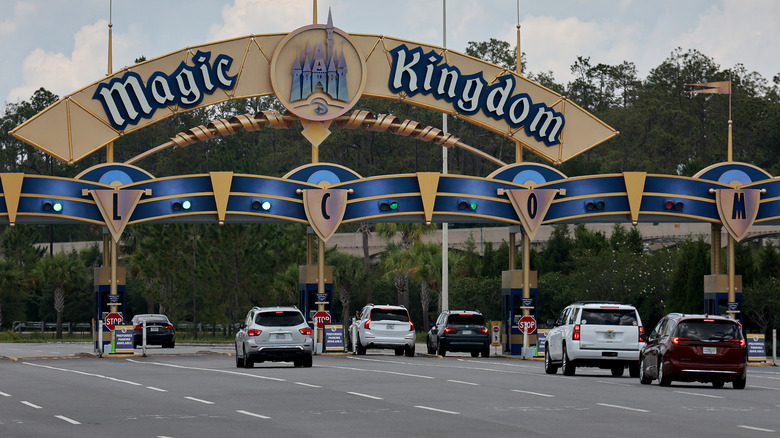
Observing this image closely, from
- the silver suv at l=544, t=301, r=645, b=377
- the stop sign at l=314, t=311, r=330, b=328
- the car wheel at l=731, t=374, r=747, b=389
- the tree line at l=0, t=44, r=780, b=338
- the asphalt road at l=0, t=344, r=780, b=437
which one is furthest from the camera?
the tree line at l=0, t=44, r=780, b=338

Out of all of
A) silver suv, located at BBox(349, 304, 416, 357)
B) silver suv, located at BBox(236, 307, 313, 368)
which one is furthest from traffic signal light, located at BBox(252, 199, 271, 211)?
silver suv, located at BBox(236, 307, 313, 368)

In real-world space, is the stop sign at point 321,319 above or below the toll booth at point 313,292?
below

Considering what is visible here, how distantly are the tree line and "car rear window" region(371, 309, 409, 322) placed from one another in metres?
17.2

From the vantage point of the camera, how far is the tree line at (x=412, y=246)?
63906 mm

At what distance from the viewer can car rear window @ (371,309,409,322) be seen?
43594mm

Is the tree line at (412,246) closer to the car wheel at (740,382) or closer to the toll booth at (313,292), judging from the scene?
the toll booth at (313,292)

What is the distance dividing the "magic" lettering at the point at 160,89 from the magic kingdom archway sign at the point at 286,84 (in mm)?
33

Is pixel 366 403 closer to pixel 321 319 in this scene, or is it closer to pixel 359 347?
pixel 359 347

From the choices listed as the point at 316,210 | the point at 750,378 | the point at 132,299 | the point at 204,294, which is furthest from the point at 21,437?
the point at 132,299

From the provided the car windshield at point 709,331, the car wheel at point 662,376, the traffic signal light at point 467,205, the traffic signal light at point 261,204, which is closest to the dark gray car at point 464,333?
the traffic signal light at point 467,205

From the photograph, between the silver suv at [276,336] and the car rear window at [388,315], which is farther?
the car rear window at [388,315]

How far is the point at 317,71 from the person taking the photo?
150 ft

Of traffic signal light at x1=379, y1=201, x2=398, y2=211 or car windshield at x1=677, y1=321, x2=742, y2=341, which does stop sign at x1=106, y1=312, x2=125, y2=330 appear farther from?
car windshield at x1=677, y1=321, x2=742, y2=341

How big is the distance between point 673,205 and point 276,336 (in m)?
17.2
